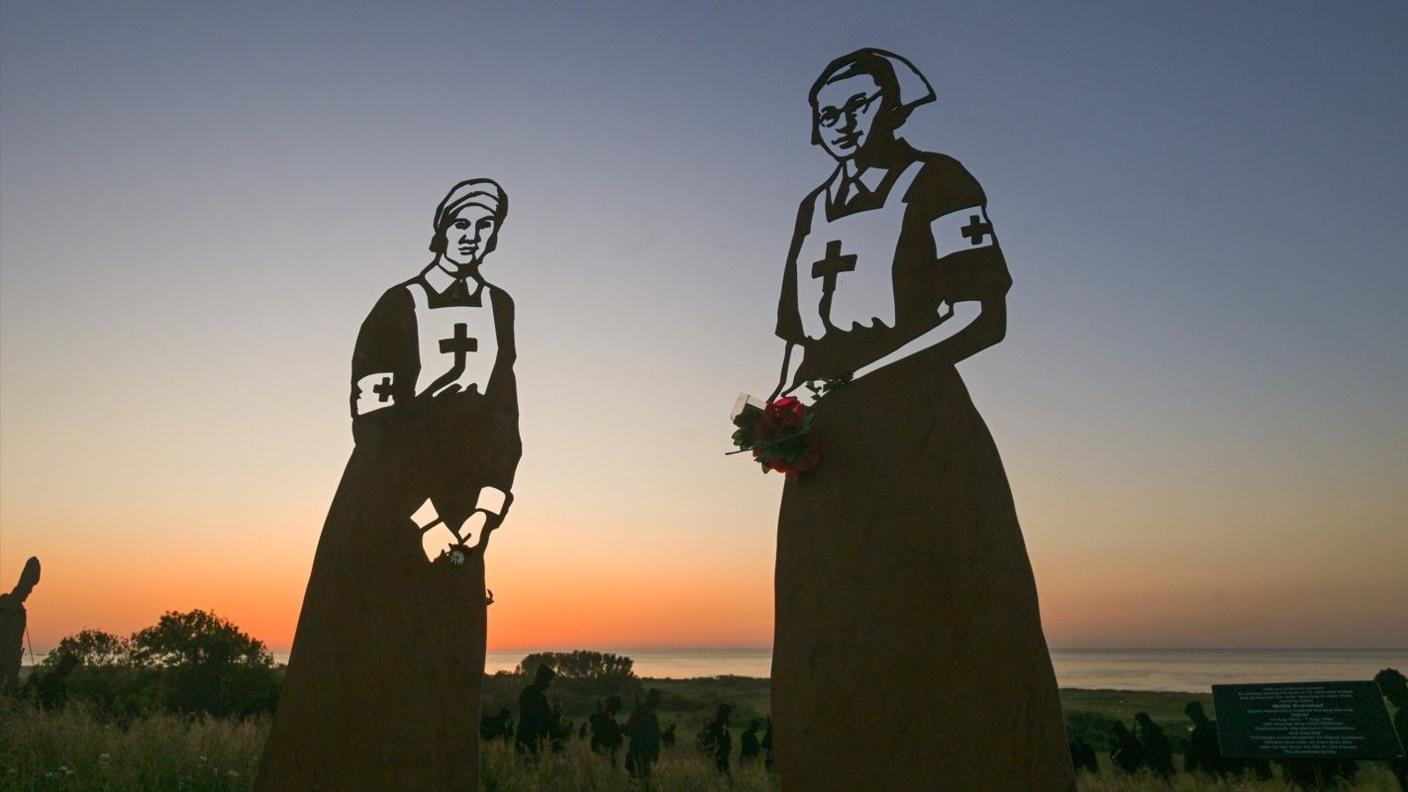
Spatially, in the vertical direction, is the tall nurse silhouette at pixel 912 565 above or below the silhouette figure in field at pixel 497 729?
above

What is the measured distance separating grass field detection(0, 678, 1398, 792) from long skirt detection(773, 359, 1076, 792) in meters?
3.93

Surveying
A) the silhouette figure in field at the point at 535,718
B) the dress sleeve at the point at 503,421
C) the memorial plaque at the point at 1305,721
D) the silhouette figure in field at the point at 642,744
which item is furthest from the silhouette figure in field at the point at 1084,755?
the dress sleeve at the point at 503,421

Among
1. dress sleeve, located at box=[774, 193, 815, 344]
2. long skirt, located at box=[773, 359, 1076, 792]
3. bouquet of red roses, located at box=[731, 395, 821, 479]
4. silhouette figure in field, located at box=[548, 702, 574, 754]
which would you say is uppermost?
dress sleeve, located at box=[774, 193, 815, 344]

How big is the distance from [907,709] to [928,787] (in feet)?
1.06

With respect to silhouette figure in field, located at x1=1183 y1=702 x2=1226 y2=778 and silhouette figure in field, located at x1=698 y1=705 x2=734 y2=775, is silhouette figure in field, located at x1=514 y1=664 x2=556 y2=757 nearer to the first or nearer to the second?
silhouette figure in field, located at x1=698 y1=705 x2=734 y2=775

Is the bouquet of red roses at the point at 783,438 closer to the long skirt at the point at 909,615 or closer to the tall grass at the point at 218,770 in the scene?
the long skirt at the point at 909,615

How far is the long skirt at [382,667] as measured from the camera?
21.1 ft

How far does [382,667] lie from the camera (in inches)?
259

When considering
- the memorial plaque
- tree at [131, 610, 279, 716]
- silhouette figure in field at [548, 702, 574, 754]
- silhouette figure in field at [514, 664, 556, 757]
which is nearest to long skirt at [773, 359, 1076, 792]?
the memorial plaque

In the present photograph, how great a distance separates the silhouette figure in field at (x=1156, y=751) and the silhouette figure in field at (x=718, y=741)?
386 centimetres

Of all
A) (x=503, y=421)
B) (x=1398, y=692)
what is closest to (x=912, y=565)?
(x=503, y=421)

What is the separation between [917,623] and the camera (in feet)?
14.6

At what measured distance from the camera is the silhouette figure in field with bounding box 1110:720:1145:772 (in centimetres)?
938

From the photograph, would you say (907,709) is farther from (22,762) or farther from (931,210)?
(22,762)
